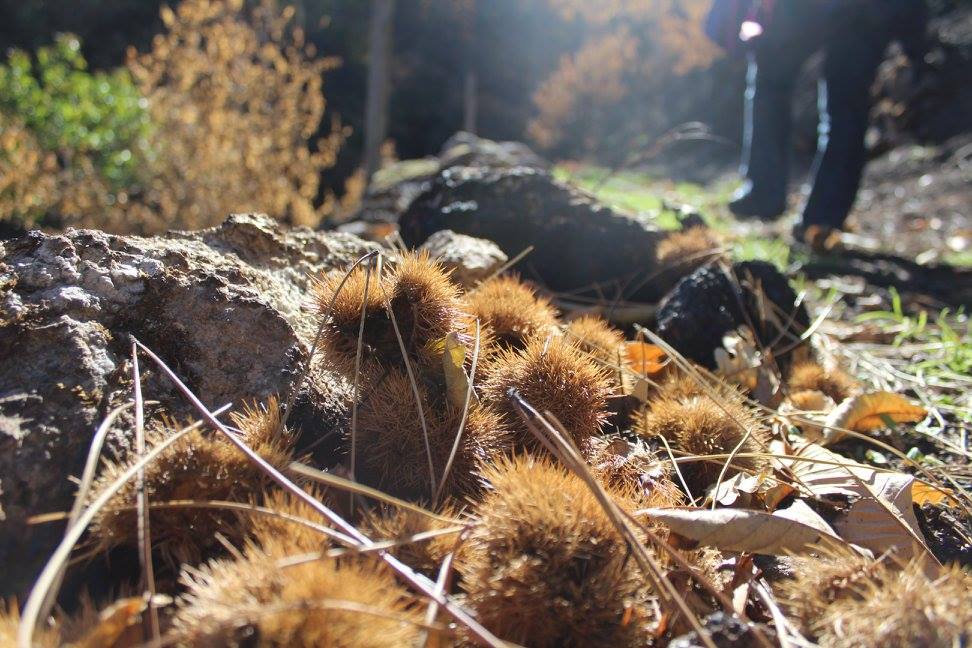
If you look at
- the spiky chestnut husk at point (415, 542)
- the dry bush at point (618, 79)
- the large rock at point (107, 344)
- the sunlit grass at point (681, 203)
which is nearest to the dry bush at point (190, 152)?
the sunlit grass at point (681, 203)

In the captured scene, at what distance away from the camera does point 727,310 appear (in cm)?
221

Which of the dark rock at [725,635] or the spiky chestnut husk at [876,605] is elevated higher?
the spiky chestnut husk at [876,605]

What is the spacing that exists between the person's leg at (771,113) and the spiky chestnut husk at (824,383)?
14.6 feet

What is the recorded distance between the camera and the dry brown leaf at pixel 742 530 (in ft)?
3.84

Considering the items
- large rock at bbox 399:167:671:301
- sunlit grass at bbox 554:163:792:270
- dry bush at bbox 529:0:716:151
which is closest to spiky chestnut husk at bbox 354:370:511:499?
large rock at bbox 399:167:671:301

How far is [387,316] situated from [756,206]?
593 cm

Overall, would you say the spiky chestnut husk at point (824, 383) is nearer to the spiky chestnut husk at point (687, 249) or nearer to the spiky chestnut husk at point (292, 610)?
the spiky chestnut husk at point (687, 249)

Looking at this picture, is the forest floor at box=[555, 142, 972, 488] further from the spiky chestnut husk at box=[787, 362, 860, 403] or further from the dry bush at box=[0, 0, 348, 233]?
the dry bush at box=[0, 0, 348, 233]

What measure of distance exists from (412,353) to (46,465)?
0.66m

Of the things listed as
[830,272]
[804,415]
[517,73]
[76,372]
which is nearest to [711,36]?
[830,272]

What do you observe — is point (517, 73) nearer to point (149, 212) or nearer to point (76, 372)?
point (149, 212)

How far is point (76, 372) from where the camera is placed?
4.19ft

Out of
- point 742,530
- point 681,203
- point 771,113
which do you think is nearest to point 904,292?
point 681,203

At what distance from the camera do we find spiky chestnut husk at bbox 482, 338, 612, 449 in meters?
1.36
